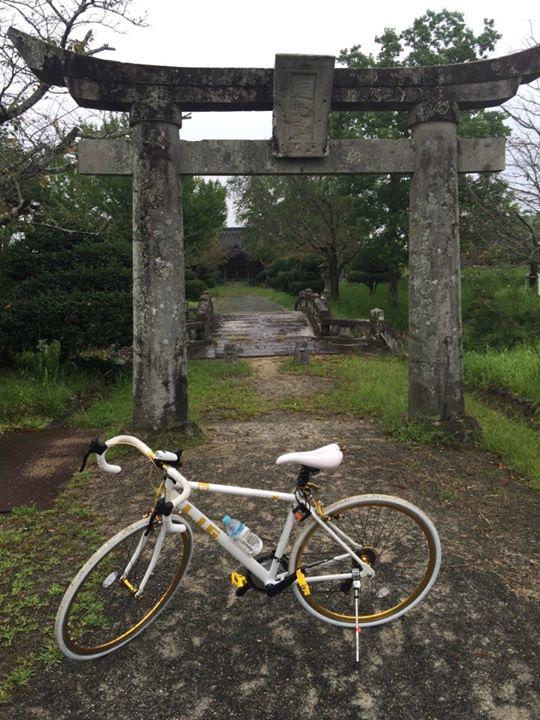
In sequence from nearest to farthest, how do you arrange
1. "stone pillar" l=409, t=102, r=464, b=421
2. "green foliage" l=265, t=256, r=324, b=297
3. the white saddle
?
the white saddle
"stone pillar" l=409, t=102, r=464, b=421
"green foliage" l=265, t=256, r=324, b=297

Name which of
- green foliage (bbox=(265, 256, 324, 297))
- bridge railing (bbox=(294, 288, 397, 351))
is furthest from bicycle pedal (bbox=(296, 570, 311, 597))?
green foliage (bbox=(265, 256, 324, 297))

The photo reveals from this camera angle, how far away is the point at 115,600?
3.16 m

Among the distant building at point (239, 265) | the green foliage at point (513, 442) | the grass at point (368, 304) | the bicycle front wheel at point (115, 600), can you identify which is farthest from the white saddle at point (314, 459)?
the distant building at point (239, 265)

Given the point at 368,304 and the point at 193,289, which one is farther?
the point at 193,289

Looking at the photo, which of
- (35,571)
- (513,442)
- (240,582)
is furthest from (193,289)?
(240,582)

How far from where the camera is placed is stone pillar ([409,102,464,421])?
584 cm

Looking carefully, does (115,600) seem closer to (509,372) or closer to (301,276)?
(509,372)

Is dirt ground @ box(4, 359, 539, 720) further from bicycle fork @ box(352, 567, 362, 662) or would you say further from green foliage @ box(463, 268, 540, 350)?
green foliage @ box(463, 268, 540, 350)

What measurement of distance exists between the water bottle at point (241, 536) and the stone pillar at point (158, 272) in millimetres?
3399

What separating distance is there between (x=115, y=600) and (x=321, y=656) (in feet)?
4.21

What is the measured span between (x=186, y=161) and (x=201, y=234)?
18.9 metres

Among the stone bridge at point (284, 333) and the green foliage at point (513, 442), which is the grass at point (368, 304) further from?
the green foliage at point (513, 442)

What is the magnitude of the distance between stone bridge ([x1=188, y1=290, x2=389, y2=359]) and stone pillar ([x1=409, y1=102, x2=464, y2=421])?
724cm

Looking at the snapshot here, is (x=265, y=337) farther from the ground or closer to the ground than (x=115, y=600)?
farther from the ground
